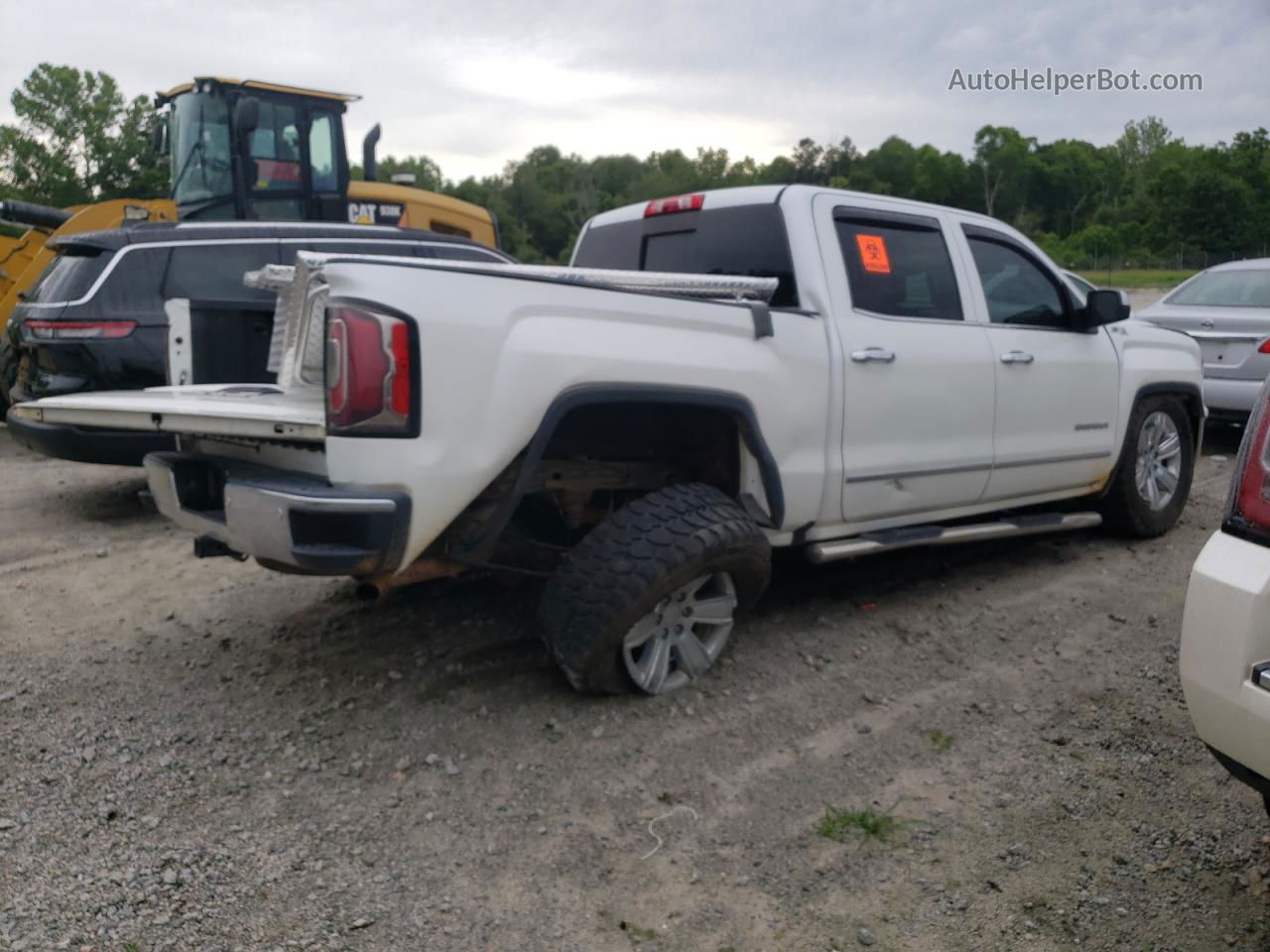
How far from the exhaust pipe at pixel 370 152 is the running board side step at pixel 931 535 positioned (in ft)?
25.1

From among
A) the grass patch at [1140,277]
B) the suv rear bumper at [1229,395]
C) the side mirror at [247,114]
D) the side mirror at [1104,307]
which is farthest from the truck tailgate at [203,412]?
the grass patch at [1140,277]

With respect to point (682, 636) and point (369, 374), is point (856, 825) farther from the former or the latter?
point (369, 374)

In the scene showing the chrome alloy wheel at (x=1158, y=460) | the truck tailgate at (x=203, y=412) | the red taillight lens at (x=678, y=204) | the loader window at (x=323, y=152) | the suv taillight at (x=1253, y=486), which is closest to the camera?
the suv taillight at (x=1253, y=486)

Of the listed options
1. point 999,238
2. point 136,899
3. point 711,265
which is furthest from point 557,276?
point 999,238

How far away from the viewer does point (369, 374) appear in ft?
9.86

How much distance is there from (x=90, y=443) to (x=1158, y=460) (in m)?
5.77

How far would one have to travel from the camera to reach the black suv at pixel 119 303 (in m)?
5.75

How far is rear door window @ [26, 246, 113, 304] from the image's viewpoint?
6426mm

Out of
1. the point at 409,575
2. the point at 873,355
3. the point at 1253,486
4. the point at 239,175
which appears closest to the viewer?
the point at 1253,486

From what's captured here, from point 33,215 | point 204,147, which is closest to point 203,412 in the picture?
point 204,147

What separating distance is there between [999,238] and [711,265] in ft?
5.17

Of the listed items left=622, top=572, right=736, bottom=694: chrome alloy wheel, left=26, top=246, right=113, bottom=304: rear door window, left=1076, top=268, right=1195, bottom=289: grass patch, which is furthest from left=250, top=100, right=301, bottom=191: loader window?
left=1076, top=268, right=1195, bottom=289: grass patch

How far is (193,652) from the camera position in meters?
4.30

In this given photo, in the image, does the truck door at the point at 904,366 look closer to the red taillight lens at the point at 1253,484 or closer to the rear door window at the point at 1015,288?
the rear door window at the point at 1015,288
